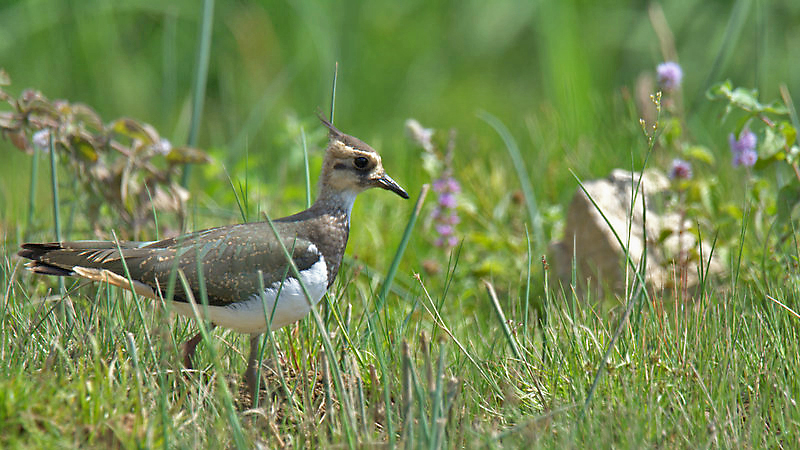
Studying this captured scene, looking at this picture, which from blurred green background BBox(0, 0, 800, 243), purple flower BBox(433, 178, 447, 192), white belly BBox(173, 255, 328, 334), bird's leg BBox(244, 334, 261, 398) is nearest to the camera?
white belly BBox(173, 255, 328, 334)

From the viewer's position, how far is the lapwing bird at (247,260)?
302cm

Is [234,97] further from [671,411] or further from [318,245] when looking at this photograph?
[671,411]

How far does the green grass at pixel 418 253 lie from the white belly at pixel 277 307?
0.38 feet

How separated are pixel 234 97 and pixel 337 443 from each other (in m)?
4.99

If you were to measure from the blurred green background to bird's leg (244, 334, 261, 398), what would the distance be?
292 centimetres

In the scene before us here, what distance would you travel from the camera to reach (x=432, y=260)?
4582mm

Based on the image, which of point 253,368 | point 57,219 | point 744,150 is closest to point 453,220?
point 744,150

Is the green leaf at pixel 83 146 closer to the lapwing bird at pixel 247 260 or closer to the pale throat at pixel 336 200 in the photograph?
the lapwing bird at pixel 247 260

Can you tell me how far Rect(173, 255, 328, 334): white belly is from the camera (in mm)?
2945

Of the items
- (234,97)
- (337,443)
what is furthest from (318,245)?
(234,97)

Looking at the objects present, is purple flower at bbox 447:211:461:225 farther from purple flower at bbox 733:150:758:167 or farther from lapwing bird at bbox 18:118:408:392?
purple flower at bbox 733:150:758:167

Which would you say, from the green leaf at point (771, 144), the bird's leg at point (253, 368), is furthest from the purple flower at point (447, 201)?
the bird's leg at point (253, 368)

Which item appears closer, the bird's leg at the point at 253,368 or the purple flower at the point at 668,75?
the bird's leg at the point at 253,368

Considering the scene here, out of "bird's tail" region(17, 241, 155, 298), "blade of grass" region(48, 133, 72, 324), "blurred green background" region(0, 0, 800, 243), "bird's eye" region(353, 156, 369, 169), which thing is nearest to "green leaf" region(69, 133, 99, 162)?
"blade of grass" region(48, 133, 72, 324)
